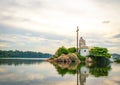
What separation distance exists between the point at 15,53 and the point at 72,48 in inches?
4093

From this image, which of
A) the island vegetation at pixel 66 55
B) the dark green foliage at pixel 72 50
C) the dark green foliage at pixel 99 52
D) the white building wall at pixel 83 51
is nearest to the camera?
the island vegetation at pixel 66 55

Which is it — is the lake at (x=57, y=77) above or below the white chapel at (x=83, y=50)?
below

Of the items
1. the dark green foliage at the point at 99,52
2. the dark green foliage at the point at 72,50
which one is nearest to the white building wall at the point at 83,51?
the dark green foliage at the point at 72,50

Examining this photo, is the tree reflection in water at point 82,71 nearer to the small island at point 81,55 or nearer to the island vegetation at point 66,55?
the island vegetation at point 66,55

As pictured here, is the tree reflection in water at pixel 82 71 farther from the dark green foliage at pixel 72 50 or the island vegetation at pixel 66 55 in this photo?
the dark green foliage at pixel 72 50

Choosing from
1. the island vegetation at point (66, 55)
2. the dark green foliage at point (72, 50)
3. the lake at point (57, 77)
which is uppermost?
the dark green foliage at point (72, 50)

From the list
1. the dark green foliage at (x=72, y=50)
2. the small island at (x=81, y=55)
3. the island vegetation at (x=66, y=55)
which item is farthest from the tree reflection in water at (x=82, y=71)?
the dark green foliage at (x=72, y=50)

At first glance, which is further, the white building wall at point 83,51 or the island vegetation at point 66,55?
the white building wall at point 83,51

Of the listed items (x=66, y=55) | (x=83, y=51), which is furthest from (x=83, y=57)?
(x=66, y=55)

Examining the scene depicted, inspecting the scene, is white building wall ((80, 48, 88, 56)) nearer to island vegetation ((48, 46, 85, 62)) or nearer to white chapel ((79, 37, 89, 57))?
white chapel ((79, 37, 89, 57))

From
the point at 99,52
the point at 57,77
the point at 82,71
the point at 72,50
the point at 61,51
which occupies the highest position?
the point at 72,50

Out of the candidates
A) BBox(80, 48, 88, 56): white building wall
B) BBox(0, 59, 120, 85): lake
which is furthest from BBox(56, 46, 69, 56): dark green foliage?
BBox(0, 59, 120, 85): lake

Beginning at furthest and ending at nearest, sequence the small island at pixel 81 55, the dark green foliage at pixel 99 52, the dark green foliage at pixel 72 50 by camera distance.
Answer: the dark green foliage at pixel 72 50
the dark green foliage at pixel 99 52
the small island at pixel 81 55

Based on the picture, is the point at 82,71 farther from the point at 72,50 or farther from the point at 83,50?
the point at 83,50
